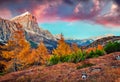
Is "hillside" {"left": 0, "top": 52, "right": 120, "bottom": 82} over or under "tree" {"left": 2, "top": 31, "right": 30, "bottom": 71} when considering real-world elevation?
under

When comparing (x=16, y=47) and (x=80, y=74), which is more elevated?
(x=16, y=47)

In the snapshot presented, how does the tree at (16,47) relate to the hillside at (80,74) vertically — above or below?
above

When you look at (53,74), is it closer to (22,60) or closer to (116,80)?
(116,80)

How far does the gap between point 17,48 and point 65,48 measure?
25139mm

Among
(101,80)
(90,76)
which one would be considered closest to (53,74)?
(90,76)

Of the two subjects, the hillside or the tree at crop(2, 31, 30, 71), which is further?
the tree at crop(2, 31, 30, 71)

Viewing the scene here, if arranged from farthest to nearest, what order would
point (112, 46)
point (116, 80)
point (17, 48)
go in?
point (17, 48) < point (112, 46) < point (116, 80)

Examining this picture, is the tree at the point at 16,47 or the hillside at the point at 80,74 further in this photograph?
the tree at the point at 16,47

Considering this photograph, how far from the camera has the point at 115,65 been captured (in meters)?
21.6

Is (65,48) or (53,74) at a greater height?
(65,48)

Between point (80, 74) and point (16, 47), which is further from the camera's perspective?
point (16, 47)

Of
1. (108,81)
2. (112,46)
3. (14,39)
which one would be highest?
(14,39)

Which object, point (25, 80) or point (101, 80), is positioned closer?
point (101, 80)

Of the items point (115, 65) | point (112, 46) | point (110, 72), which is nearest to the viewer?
point (110, 72)
